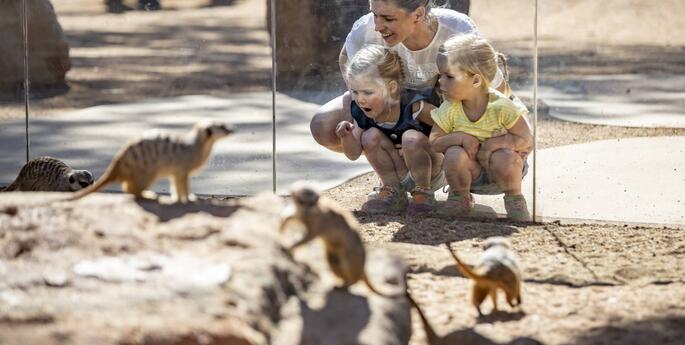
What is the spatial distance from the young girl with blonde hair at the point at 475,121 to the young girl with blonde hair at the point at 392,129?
13 cm

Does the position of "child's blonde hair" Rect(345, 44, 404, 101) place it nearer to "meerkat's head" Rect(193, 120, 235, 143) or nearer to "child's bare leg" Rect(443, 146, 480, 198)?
"child's bare leg" Rect(443, 146, 480, 198)

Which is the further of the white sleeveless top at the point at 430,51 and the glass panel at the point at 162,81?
the glass panel at the point at 162,81

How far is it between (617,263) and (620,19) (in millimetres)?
1725

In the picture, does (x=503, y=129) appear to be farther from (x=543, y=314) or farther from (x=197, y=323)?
(x=197, y=323)

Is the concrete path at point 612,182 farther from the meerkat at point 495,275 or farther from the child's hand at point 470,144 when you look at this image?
the meerkat at point 495,275

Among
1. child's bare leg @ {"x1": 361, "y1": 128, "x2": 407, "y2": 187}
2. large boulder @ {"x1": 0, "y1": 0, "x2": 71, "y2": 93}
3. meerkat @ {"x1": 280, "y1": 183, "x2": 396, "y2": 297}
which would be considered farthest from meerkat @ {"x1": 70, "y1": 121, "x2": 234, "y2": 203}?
large boulder @ {"x1": 0, "y1": 0, "x2": 71, "y2": 93}

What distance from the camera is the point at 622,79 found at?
23.7ft

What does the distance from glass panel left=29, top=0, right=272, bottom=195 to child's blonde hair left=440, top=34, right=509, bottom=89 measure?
1.43m

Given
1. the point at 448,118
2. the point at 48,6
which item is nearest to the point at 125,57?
the point at 48,6

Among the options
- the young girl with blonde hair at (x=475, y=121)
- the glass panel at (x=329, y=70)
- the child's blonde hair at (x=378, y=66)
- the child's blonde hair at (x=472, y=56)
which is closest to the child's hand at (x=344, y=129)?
the glass panel at (x=329, y=70)

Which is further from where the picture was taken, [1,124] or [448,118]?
[1,124]

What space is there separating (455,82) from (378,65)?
0.47m

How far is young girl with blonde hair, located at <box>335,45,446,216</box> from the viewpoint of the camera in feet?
22.6

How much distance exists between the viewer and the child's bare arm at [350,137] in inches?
279
